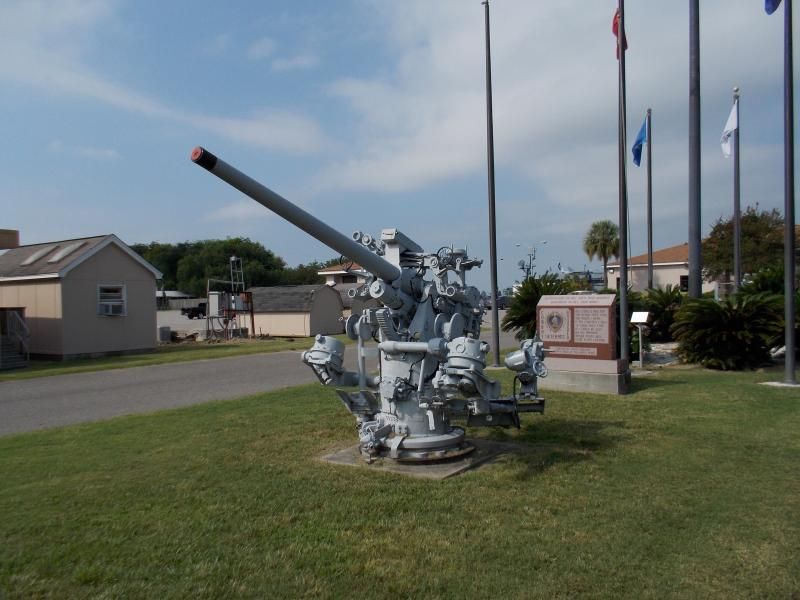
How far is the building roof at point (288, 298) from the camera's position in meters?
32.2

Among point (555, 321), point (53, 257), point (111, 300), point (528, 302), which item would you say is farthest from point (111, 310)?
point (555, 321)

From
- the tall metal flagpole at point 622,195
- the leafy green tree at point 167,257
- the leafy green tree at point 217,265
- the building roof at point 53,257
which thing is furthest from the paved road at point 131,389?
the leafy green tree at point 167,257

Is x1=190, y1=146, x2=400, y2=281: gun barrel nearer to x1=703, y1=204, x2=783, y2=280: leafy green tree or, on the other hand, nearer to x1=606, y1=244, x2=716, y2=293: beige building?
x1=703, y1=204, x2=783, y2=280: leafy green tree

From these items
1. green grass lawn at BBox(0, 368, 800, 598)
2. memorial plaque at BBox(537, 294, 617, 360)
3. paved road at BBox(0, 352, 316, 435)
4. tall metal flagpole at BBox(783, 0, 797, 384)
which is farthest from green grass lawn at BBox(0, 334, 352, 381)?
tall metal flagpole at BBox(783, 0, 797, 384)

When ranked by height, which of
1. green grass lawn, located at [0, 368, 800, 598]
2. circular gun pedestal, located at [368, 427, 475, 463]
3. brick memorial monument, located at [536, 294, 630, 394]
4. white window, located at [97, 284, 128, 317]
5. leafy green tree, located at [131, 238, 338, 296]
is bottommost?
green grass lawn, located at [0, 368, 800, 598]

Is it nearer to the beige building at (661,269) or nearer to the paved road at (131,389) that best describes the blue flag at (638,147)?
the paved road at (131,389)

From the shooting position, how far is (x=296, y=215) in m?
6.12

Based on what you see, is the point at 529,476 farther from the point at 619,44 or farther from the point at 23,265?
the point at 23,265

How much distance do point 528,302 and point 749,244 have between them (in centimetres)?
2183

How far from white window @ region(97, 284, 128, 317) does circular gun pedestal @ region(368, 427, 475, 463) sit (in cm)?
1794

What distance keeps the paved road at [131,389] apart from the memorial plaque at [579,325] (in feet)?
17.9

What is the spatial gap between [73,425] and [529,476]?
268 inches

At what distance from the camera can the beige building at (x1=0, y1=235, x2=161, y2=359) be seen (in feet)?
69.6

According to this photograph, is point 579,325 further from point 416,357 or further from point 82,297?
point 82,297
